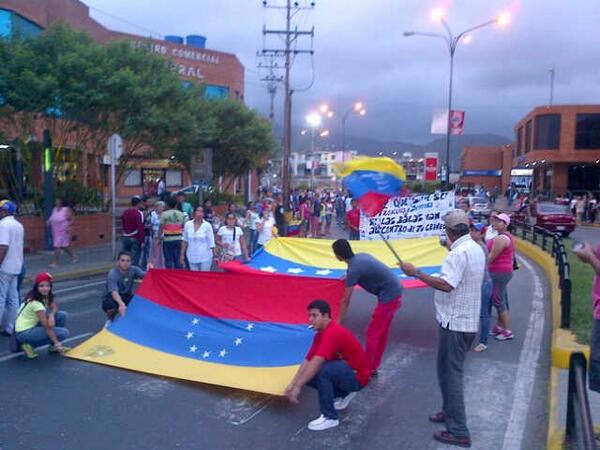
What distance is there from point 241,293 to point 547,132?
55766 millimetres

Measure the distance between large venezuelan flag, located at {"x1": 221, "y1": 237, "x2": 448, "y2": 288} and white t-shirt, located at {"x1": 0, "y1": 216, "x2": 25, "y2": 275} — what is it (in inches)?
128

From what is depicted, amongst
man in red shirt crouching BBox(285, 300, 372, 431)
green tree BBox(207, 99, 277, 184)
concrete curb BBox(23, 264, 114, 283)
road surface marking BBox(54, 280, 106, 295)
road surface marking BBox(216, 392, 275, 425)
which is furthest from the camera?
green tree BBox(207, 99, 277, 184)

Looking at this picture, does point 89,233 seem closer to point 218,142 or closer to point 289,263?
point 289,263

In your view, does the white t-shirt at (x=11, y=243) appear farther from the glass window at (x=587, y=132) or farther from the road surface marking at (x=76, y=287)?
the glass window at (x=587, y=132)

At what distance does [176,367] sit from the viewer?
22.5 feet

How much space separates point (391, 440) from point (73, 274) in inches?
434

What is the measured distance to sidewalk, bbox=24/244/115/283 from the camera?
14.3 meters

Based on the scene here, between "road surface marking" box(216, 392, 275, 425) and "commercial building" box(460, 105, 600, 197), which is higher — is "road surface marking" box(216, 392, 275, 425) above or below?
below

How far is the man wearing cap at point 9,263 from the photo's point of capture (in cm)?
811

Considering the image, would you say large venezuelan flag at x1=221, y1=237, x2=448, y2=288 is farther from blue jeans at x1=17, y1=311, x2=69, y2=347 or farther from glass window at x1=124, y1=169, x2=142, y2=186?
glass window at x1=124, y1=169, x2=142, y2=186

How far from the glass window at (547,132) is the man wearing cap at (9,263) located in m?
55.8

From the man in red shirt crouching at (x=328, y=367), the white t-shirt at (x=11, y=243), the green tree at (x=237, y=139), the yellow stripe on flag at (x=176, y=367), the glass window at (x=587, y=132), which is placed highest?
the glass window at (x=587, y=132)

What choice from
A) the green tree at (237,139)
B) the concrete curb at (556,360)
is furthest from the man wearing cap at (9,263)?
the green tree at (237,139)

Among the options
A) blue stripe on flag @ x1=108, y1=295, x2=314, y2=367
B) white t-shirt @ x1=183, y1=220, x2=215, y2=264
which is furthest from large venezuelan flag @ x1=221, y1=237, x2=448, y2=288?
blue stripe on flag @ x1=108, y1=295, x2=314, y2=367
